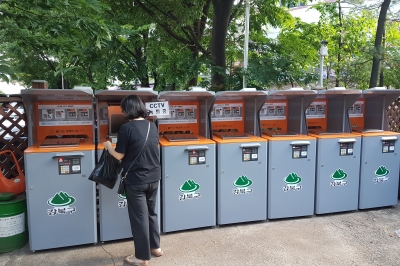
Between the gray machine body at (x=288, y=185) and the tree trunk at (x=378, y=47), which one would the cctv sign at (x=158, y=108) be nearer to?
the gray machine body at (x=288, y=185)

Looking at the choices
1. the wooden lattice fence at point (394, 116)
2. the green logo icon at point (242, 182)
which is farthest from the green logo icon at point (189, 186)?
the wooden lattice fence at point (394, 116)

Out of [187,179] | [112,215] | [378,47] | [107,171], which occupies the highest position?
[378,47]

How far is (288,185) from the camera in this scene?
4441mm

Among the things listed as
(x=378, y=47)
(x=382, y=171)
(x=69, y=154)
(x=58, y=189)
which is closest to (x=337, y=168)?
(x=382, y=171)

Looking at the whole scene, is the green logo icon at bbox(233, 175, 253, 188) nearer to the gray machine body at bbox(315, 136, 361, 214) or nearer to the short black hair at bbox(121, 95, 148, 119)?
the gray machine body at bbox(315, 136, 361, 214)

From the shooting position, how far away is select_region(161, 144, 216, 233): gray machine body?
3924 mm

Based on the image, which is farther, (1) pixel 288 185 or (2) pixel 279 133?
(2) pixel 279 133

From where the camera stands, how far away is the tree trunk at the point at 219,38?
6871mm

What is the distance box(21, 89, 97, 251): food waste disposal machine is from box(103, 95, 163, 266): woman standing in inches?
27.1

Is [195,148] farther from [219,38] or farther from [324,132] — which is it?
[219,38]

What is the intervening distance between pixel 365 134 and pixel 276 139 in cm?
153

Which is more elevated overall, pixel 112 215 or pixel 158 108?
pixel 158 108

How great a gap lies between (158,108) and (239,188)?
5.09 ft

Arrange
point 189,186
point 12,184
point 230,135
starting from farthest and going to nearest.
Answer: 1. point 230,135
2. point 189,186
3. point 12,184
